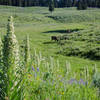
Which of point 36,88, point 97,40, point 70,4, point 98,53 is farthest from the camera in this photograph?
point 70,4

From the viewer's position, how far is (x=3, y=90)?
84.7 inches

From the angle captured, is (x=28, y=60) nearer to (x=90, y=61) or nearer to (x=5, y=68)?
(x=5, y=68)

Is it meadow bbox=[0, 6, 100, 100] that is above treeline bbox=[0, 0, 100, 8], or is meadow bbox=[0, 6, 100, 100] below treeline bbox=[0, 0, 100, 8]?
below

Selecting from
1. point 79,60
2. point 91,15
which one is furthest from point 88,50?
point 91,15

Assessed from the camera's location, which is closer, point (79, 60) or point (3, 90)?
point (3, 90)

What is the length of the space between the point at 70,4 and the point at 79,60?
15105 cm

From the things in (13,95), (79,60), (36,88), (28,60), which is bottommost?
(79,60)

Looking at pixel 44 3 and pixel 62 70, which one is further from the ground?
pixel 44 3

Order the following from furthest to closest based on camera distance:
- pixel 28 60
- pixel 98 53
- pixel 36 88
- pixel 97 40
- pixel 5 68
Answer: pixel 97 40
pixel 98 53
pixel 36 88
pixel 28 60
pixel 5 68

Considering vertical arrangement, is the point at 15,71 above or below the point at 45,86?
above

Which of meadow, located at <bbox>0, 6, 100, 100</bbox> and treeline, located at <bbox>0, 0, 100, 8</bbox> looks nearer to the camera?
meadow, located at <bbox>0, 6, 100, 100</bbox>

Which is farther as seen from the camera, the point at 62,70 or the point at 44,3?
the point at 44,3

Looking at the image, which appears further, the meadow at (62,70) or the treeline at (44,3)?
the treeline at (44,3)

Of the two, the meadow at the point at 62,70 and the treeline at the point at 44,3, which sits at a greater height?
the treeline at the point at 44,3
